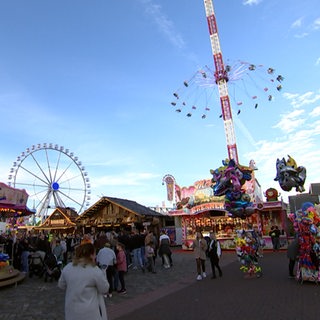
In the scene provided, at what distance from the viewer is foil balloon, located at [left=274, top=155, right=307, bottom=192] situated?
13.6 meters

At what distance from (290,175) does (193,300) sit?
→ 7989 mm

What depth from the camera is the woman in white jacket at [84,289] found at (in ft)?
10.4

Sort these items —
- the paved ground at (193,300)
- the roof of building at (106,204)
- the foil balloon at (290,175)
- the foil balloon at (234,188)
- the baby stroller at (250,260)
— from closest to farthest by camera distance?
the paved ground at (193,300)
the baby stroller at (250,260)
the foil balloon at (290,175)
the foil balloon at (234,188)
the roof of building at (106,204)

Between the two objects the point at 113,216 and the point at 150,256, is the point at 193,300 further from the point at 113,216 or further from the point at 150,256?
the point at 113,216

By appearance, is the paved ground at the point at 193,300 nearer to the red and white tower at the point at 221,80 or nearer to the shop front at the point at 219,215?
the shop front at the point at 219,215

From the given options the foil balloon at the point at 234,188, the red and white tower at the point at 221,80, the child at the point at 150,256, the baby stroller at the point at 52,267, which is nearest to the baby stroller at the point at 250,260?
the child at the point at 150,256

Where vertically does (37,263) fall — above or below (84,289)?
above

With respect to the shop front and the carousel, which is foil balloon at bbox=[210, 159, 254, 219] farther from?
the carousel

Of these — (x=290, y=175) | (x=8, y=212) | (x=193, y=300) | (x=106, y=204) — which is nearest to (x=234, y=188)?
(x=290, y=175)

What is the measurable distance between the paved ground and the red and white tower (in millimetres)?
19635

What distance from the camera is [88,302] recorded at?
3.20m

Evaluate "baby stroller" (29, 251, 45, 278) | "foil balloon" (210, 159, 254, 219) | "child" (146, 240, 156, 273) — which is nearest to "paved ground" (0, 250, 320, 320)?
"baby stroller" (29, 251, 45, 278)

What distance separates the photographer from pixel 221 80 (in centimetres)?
2841

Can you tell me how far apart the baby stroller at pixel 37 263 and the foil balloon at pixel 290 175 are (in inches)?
397
